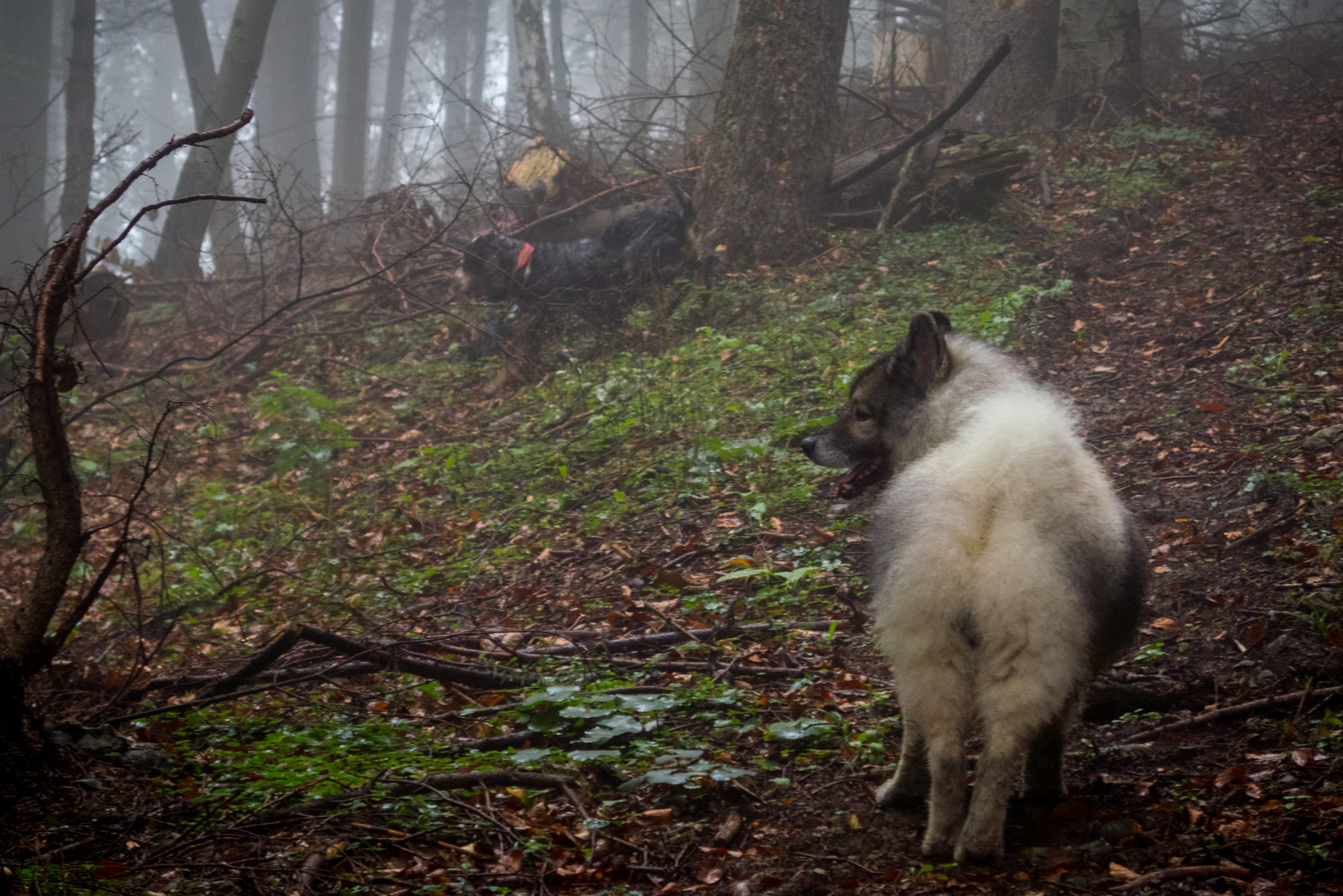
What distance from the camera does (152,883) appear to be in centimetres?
262

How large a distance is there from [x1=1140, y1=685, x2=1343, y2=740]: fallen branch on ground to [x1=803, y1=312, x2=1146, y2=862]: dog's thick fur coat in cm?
58

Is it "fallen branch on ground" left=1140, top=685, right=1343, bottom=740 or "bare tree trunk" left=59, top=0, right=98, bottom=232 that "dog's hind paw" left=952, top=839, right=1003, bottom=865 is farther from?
"bare tree trunk" left=59, top=0, right=98, bottom=232

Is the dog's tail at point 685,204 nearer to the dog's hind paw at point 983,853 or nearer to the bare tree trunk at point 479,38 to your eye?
the dog's hind paw at point 983,853

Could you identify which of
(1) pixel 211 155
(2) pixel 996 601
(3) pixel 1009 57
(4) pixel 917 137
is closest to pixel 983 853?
(2) pixel 996 601

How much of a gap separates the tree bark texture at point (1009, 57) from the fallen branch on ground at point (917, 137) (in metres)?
2.06

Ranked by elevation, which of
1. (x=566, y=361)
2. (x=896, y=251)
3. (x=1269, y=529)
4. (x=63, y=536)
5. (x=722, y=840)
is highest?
(x=896, y=251)

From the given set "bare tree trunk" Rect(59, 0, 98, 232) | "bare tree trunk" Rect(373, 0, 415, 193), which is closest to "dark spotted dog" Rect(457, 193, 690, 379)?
"bare tree trunk" Rect(59, 0, 98, 232)

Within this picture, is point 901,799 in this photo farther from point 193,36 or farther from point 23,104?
point 193,36

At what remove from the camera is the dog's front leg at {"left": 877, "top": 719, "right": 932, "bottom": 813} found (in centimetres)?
330

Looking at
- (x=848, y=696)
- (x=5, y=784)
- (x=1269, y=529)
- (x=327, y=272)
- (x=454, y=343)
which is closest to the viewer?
(x=5, y=784)

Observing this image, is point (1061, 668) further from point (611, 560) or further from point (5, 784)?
point (611, 560)

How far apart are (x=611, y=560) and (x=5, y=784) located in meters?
3.89

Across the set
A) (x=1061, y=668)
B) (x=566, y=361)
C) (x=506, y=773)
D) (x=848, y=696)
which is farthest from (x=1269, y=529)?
(x=566, y=361)

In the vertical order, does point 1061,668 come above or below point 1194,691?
above
